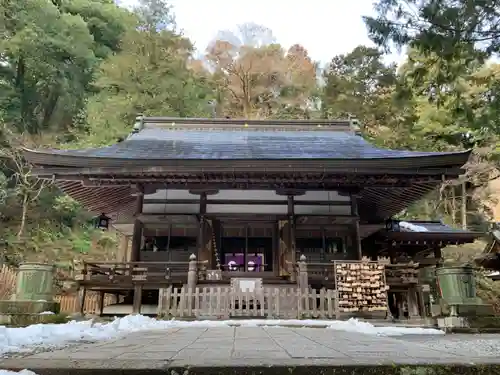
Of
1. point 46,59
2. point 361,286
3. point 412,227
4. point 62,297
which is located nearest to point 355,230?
point 361,286

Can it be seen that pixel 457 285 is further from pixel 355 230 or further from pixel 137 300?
pixel 137 300

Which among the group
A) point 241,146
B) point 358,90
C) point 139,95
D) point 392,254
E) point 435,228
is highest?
point 358,90

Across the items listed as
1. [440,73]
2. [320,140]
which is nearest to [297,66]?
[320,140]

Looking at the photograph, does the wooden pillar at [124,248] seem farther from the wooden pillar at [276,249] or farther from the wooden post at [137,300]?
the wooden pillar at [276,249]

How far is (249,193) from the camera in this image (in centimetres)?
1161

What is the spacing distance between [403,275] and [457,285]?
7.79 ft

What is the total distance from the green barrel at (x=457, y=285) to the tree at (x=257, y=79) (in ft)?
72.7

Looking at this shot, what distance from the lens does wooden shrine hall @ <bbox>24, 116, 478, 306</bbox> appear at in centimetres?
966

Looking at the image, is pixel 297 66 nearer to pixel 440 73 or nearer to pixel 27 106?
pixel 27 106

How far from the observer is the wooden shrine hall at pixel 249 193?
9656 mm

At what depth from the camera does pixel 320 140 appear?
13.4m

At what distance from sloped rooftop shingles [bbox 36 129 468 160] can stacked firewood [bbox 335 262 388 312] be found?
9.24 feet

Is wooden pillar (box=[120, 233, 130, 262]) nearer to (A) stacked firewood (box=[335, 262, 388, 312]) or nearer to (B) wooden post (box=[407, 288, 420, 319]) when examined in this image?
(A) stacked firewood (box=[335, 262, 388, 312])

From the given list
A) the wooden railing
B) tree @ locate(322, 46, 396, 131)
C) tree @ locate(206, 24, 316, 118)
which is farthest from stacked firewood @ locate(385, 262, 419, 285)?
tree @ locate(206, 24, 316, 118)
